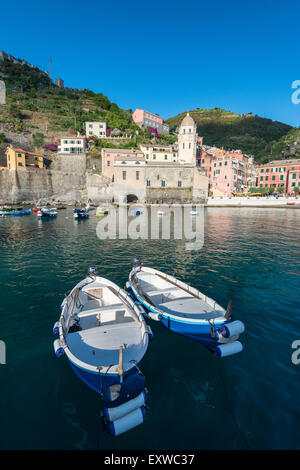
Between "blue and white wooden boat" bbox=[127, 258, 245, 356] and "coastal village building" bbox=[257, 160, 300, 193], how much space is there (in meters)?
76.0

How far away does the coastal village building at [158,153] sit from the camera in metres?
69.6

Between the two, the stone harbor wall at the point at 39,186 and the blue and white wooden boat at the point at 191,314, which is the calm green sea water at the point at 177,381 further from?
the stone harbor wall at the point at 39,186

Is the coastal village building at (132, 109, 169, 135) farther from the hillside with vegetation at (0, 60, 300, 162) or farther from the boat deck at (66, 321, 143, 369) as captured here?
the boat deck at (66, 321, 143, 369)

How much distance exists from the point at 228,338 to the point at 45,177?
70072 mm

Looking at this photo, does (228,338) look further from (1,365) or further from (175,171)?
(175,171)

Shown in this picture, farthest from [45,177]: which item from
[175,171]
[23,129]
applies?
[175,171]

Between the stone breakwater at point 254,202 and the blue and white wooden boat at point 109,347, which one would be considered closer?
the blue and white wooden boat at point 109,347

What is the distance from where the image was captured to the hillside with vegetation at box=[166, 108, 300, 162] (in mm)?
115175

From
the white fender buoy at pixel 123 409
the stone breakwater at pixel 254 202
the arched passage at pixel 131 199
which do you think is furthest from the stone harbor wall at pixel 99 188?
the white fender buoy at pixel 123 409

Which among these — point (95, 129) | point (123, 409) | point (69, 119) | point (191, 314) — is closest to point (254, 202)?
point (95, 129)

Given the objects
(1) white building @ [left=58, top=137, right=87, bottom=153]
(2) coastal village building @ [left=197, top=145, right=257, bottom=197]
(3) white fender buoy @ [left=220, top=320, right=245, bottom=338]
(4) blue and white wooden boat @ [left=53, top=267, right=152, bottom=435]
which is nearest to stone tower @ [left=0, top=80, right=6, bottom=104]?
(1) white building @ [left=58, top=137, right=87, bottom=153]

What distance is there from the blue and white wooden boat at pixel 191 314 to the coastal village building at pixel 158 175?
52.7 metres

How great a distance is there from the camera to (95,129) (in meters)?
80.3

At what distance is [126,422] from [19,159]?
230 feet
